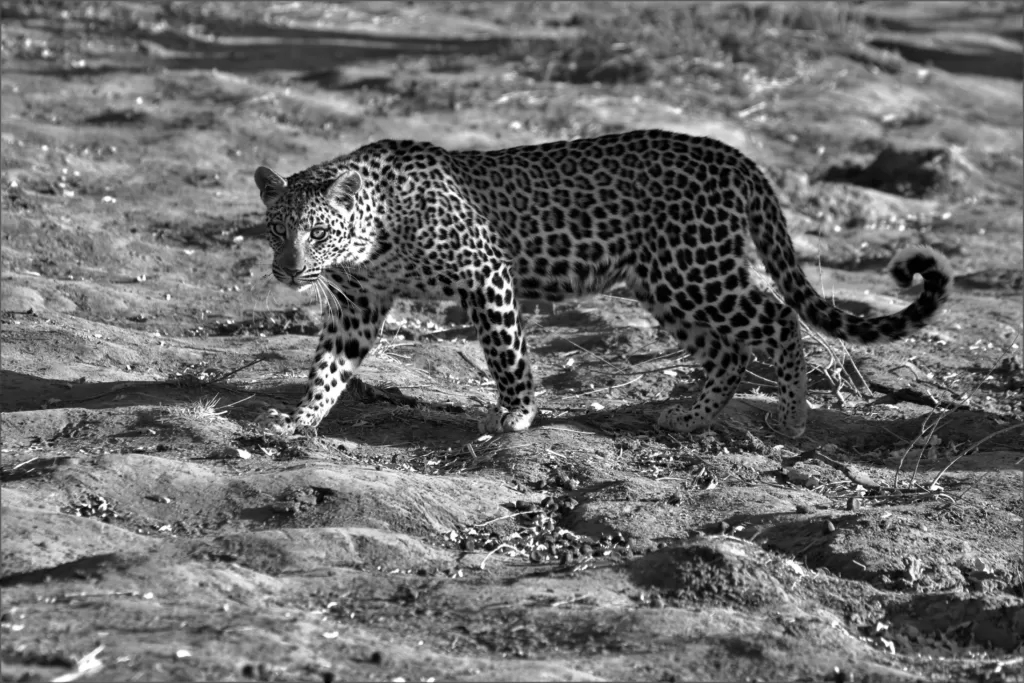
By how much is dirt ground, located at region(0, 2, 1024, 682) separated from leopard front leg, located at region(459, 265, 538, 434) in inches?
6.6

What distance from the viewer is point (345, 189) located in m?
8.62

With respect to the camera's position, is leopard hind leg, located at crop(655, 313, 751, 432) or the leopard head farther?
leopard hind leg, located at crop(655, 313, 751, 432)

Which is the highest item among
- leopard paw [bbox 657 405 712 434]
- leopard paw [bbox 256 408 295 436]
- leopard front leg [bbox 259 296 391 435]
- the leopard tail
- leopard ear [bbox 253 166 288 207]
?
leopard ear [bbox 253 166 288 207]

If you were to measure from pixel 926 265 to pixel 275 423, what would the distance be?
401 cm

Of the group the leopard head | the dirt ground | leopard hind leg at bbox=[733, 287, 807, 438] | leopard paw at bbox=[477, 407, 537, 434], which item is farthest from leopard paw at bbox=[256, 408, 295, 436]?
leopard hind leg at bbox=[733, 287, 807, 438]

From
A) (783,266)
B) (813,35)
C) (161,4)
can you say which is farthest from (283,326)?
(813,35)

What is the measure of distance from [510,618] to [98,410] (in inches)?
138

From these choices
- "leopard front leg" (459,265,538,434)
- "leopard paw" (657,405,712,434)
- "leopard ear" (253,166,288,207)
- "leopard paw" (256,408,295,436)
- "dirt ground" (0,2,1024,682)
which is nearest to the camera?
"dirt ground" (0,2,1024,682)

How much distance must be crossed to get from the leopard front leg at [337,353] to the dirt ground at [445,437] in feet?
0.83

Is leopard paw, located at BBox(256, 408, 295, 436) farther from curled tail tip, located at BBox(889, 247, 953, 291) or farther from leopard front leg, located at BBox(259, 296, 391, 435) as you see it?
curled tail tip, located at BBox(889, 247, 953, 291)

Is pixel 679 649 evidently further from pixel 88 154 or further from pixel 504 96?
pixel 504 96

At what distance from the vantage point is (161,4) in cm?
2098

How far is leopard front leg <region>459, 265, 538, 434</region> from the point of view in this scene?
28.7ft

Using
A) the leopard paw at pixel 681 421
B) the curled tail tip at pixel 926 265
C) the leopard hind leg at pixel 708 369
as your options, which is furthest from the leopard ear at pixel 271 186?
the curled tail tip at pixel 926 265
